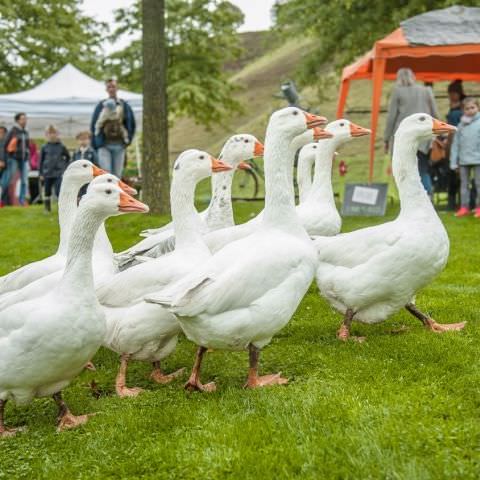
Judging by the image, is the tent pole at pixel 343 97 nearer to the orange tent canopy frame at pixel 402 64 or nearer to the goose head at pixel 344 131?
the orange tent canopy frame at pixel 402 64

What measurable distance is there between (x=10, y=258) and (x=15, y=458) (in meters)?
6.57

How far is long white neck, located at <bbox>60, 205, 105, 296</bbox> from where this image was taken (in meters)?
4.27

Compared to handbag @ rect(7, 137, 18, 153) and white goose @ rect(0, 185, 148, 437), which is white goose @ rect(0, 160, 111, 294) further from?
handbag @ rect(7, 137, 18, 153)

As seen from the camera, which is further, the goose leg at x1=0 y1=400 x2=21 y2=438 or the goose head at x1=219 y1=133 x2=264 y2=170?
the goose head at x1=219 y1=133 x2=264 y2=170

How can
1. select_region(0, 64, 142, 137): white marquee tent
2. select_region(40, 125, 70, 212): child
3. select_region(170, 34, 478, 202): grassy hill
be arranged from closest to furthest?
select_region(40, 125, 70, 212): child → select_region(0, 64, 142, 137): white marquee tent → select_region(170, 34, 478, 202): grassy hill

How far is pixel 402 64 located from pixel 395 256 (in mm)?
12365

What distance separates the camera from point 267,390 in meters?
4.59

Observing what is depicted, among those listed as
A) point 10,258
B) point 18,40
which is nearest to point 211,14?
point 18,40

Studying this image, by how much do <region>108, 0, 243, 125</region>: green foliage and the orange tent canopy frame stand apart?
1261 centimetres

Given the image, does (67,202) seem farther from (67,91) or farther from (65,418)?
(67,91)

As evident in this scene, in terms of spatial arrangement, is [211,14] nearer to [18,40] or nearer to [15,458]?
[18,40]

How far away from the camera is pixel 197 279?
15.1 feet

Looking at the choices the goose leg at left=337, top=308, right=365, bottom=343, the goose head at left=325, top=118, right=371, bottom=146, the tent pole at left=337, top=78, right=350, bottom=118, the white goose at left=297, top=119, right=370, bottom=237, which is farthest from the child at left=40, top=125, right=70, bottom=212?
the goose leg at left=337, top=308, right=365, bottom=343


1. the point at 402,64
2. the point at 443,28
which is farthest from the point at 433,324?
the point at 402,64
